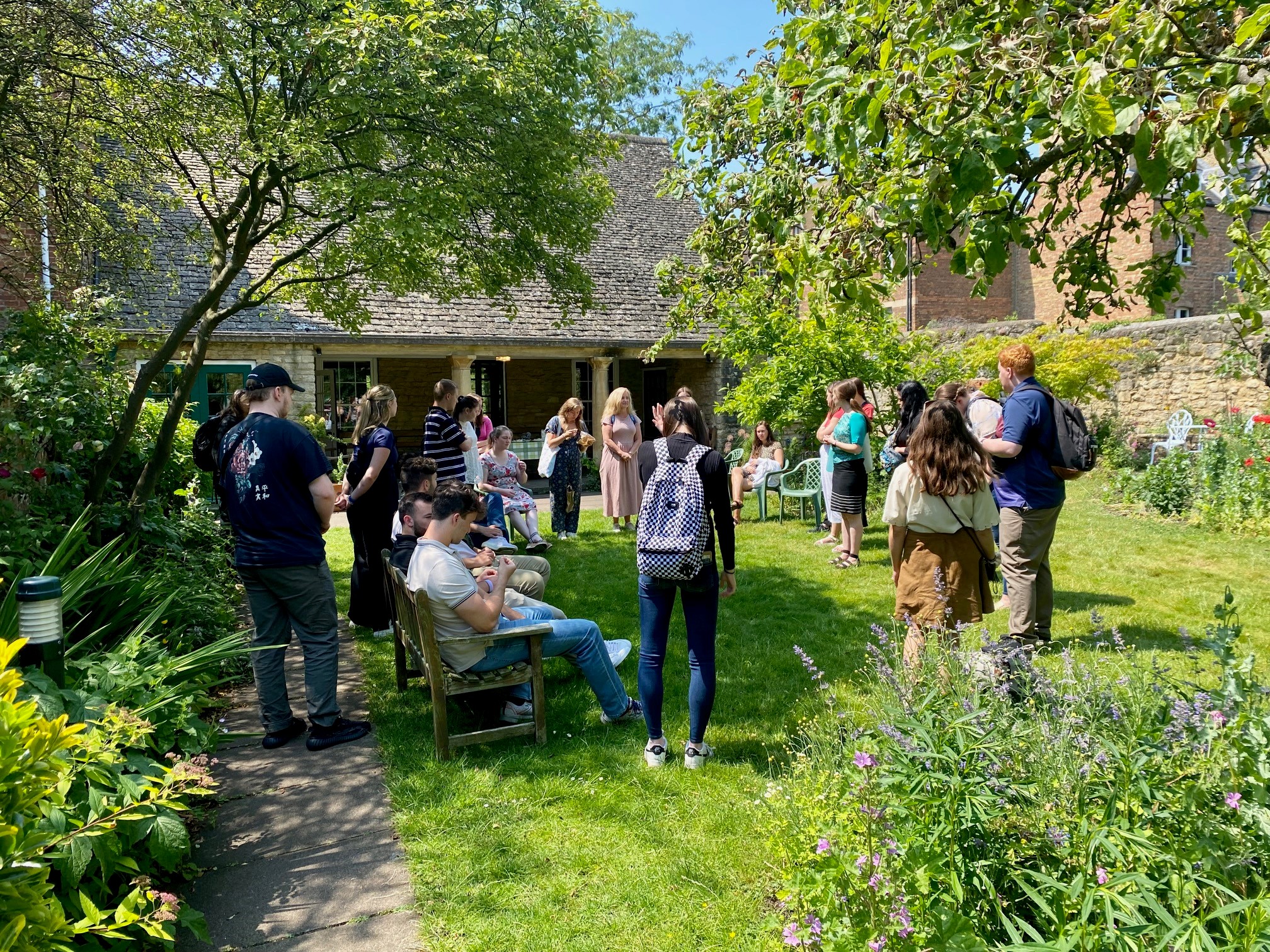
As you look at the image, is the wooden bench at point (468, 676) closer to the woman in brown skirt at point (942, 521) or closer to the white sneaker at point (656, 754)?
the white sneaker at point (656, 754)

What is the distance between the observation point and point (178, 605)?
512 centimetres

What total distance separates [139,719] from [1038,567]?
456 centimetres

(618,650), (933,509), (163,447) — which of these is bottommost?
(618,650)

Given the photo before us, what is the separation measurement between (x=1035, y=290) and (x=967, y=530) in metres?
28.3

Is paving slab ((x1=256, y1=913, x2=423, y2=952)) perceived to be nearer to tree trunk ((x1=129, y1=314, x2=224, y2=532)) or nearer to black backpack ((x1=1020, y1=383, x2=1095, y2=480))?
tree trunk ((x1=129, y1=314, x2=224, y2=532))

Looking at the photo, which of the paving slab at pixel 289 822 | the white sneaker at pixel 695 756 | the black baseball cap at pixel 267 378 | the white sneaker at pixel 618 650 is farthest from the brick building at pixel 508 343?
the white sneaker at pixel 695 756

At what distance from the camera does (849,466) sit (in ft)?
28.1

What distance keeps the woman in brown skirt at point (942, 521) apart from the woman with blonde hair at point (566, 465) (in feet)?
18.9

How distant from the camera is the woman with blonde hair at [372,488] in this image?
6.19 m

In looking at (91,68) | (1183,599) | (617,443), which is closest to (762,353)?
(617,443)

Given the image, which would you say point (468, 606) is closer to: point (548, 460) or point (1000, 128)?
point (1000, 128)

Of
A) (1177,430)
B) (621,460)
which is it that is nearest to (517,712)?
(621,460)

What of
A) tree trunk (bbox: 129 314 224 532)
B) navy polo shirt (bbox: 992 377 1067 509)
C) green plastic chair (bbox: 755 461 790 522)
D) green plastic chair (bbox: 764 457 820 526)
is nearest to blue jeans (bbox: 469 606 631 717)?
navy polo shirt (bbox: 992 377 1067 509)

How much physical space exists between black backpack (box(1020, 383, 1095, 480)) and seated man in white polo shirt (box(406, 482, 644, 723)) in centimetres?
280
